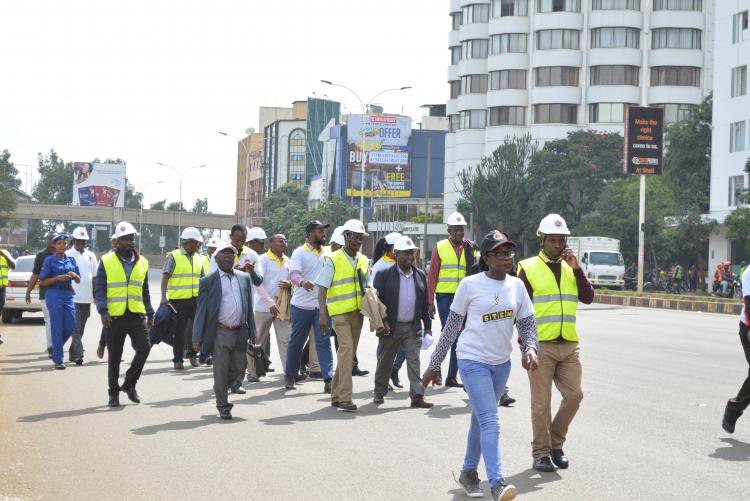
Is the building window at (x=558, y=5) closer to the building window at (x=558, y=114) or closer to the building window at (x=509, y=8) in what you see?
the building window at (x=509, y=8)

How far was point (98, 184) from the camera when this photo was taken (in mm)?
128250

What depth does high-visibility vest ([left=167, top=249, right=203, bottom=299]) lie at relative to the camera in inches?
581

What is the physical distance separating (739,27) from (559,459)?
5275cm

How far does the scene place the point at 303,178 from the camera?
148m

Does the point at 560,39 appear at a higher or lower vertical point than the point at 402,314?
higher

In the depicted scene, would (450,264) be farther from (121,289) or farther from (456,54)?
(456,54)

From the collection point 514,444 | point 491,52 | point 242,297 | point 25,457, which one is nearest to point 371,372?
point 242,297

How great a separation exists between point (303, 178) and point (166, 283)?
134 metres

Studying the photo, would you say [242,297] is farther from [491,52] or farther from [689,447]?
[491,52]

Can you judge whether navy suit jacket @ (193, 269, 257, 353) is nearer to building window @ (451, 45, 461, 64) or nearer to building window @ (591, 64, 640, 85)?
building window @ (591, 64, 640, 85)

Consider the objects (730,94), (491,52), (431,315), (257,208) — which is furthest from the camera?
(257,208)

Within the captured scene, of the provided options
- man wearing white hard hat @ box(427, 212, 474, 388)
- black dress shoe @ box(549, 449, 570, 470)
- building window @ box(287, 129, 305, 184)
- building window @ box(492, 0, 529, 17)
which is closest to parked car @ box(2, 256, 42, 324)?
man wearing white hard hat @ box(427, 212, 474, 388)

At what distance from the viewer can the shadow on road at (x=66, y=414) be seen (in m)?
10.1

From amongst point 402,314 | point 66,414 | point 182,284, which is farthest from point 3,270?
point 402,314
